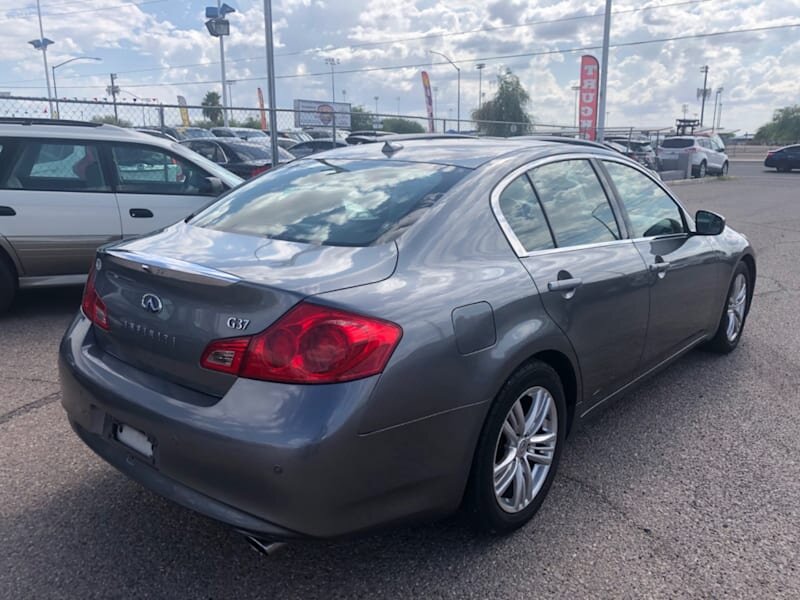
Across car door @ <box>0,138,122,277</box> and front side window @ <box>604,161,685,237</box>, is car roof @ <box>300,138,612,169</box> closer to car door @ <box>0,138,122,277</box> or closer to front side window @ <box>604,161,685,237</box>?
front side window @ <box>604,161,685,237</box>

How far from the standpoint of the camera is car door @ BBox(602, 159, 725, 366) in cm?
368

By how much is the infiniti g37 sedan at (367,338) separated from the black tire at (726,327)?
1581 millimetres

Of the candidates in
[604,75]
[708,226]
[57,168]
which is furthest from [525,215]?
[604,75]

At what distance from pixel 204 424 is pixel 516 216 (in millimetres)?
1581

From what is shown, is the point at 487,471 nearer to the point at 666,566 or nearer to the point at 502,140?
the point at 666,566

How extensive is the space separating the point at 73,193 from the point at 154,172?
0.73 meters

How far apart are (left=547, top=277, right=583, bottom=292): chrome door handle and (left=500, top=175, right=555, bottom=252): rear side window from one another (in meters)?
0.18

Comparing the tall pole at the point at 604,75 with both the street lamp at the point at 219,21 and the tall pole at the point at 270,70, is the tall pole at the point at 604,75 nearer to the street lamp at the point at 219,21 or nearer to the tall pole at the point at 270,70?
the tall pole at the point at 270,70

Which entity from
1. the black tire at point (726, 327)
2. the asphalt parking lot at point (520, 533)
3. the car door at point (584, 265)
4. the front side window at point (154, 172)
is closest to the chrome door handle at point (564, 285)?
the car door at point (584, 265)

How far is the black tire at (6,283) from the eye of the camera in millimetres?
5621

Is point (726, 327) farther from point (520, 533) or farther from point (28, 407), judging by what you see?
point (28, 407)

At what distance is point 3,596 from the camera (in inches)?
93.4

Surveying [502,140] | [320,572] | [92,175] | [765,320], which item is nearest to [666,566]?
[320,572]

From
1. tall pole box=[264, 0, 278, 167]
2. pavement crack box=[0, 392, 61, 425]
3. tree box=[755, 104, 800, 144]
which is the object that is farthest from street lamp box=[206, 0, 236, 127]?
tree box=[755, 104, 800, 144]
